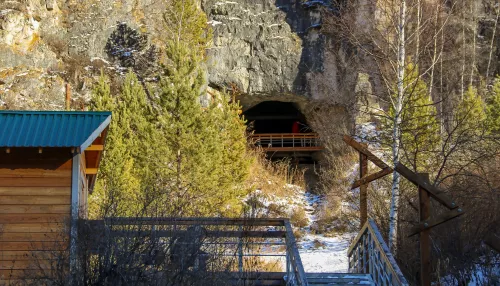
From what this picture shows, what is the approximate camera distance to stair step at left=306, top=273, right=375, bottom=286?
893cm

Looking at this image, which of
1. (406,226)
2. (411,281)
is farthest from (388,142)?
(411,281)

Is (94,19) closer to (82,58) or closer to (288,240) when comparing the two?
(82,58)

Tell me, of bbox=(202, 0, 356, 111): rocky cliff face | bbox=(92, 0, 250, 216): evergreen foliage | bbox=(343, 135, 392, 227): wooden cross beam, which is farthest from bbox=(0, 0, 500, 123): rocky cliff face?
bbox=(343, 135, 392, 227): wooden cross beam

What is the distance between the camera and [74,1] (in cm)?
2780

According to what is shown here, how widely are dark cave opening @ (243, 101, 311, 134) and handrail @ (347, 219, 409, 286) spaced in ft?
80.2

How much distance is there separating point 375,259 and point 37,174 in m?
5.44

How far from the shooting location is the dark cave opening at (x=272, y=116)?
35.8 m

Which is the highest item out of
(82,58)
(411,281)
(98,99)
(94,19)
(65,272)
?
(94,19)

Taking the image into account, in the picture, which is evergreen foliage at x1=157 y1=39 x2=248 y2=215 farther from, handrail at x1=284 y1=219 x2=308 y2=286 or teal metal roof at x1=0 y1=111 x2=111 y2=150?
handrail at x1=284 y1=219 x2=308 y2=286

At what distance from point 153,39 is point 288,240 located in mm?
20486

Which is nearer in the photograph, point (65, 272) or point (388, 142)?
point (65, 272)

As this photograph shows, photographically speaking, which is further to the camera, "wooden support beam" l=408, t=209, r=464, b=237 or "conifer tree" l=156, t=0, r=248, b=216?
"conifer tree" l=156, t=0, r=248, b=216

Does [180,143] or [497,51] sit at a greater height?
[497,51]

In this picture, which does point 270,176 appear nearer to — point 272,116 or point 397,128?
point 272,116
